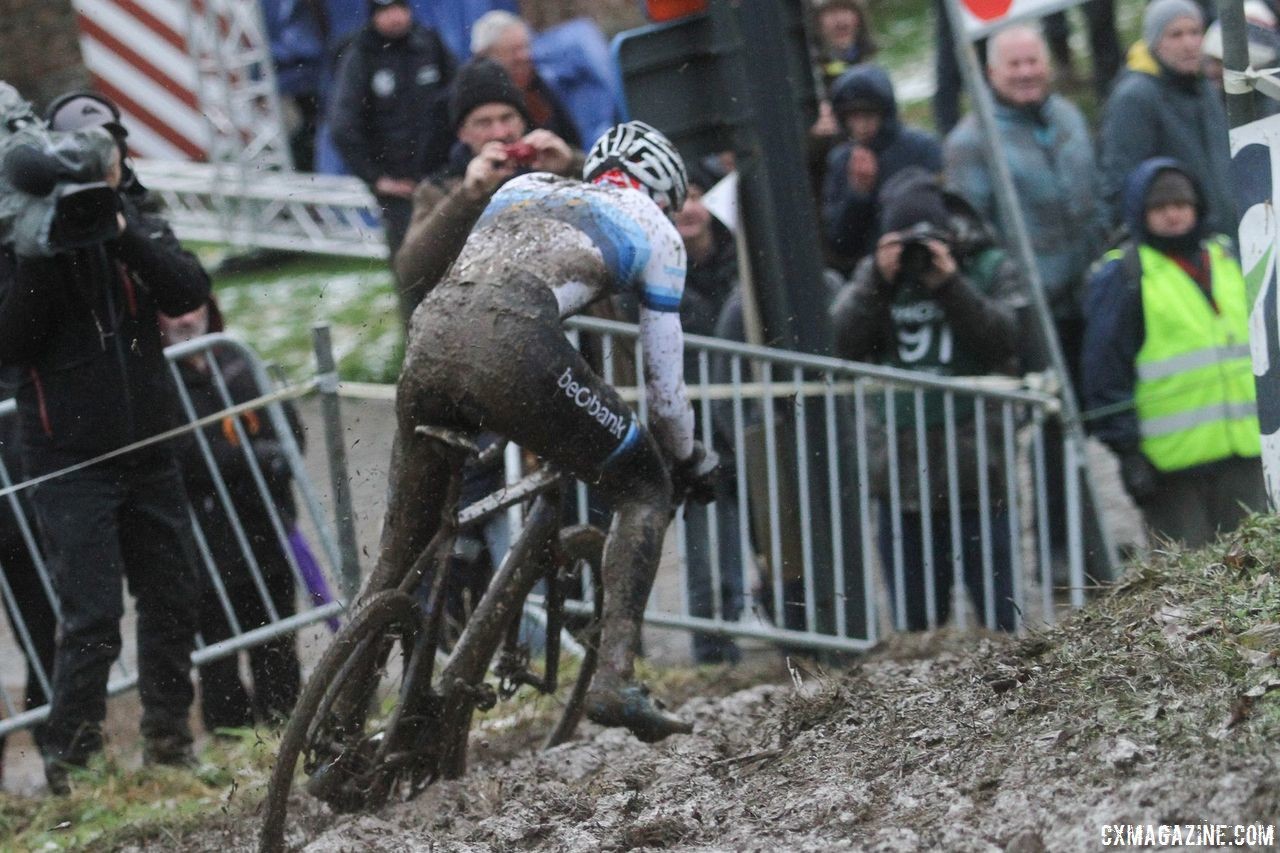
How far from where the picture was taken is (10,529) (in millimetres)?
7535

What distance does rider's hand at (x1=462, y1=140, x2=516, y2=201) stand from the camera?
22.6ft

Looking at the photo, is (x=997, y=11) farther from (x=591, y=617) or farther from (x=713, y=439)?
(x=591, y=617)

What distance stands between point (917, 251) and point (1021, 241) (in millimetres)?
604

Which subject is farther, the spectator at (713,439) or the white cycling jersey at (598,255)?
the spectator at (713,439)

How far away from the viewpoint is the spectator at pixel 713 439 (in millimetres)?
8266

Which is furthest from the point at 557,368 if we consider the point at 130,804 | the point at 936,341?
the point at 936,341

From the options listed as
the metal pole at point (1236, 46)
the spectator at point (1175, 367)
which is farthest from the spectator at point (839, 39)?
the metal pole at point (1236, 46)

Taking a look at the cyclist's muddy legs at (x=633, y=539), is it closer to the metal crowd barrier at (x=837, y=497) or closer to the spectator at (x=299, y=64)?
the metal crowd barrier at (x=837, y=497)

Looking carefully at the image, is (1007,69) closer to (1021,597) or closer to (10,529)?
(1021,597)

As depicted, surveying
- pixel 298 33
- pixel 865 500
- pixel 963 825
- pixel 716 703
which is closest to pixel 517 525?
Answer: pixel 716 703

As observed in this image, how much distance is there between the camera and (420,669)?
20.1 feet

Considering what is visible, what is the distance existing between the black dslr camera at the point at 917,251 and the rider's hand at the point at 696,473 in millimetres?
2364

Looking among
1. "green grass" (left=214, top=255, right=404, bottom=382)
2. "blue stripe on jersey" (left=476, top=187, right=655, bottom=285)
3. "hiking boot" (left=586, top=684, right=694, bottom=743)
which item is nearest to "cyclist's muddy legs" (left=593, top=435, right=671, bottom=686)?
"hiking boot" (left=586, top=684, right=694, bottom=743)

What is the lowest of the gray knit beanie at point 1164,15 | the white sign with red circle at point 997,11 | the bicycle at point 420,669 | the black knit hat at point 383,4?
the bicycle at point 420,669
